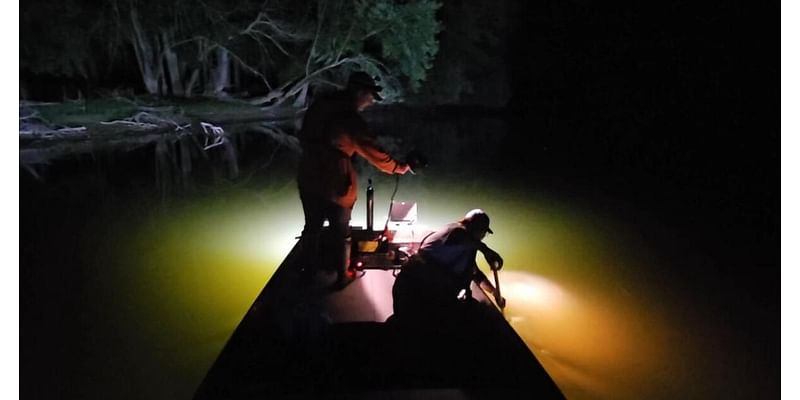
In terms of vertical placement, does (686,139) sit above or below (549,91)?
below

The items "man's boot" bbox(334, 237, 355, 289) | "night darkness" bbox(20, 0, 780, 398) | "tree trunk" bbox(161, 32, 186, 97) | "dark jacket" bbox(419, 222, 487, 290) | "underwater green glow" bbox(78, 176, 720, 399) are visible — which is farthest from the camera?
"tree trunk" bbox(161, 32, 186, 97)

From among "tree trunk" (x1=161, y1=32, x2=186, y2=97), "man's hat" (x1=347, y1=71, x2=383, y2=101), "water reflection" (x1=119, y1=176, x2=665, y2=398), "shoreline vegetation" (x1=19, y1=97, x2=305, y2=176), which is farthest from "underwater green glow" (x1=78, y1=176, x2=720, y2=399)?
"tree trunk" (x1=161, y1=32, x2=186, y2=97)

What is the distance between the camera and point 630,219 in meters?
8.11

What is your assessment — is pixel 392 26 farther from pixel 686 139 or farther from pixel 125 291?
pixel 125 291

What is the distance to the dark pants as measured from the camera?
3.51 metres

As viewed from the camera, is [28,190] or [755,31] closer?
[28,190]

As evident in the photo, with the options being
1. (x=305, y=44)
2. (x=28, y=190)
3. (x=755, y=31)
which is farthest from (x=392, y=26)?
(x=28, y=190)

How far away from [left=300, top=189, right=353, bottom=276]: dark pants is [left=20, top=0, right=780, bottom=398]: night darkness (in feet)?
3.31

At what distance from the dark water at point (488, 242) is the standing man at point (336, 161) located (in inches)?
42.9

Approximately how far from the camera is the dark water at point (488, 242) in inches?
146

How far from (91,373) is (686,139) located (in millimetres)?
18936

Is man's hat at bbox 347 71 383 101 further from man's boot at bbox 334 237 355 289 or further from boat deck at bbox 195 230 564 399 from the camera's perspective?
boat deck at bbox 195 230 564 399
